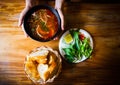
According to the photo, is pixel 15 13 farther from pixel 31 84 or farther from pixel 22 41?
pixel 31 84

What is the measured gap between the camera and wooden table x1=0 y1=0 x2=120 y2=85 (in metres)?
1.84

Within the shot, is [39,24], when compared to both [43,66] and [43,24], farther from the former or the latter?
[43,66]

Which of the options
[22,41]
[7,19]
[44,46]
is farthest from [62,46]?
[7,19]

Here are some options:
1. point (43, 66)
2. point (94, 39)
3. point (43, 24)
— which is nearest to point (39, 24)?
point (43, 24)

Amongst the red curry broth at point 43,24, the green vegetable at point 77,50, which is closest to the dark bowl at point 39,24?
the red curry broth at point 43,24

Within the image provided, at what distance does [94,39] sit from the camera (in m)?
1.86

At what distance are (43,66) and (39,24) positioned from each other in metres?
0.25

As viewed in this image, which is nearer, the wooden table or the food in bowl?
the food in bowl

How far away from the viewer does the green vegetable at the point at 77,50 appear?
1.82 metres

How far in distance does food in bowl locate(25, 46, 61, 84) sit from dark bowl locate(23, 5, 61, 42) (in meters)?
0.10

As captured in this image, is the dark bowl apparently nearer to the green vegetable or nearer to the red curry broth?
the red curry broth

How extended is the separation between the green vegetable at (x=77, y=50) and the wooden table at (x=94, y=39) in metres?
0.04

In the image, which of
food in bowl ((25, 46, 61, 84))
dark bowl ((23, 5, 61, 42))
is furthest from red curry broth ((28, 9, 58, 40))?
food in bowl ((25, 46, 61, 84))

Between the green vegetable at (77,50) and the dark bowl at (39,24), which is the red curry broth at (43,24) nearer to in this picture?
the dark bowl at (39,24)
